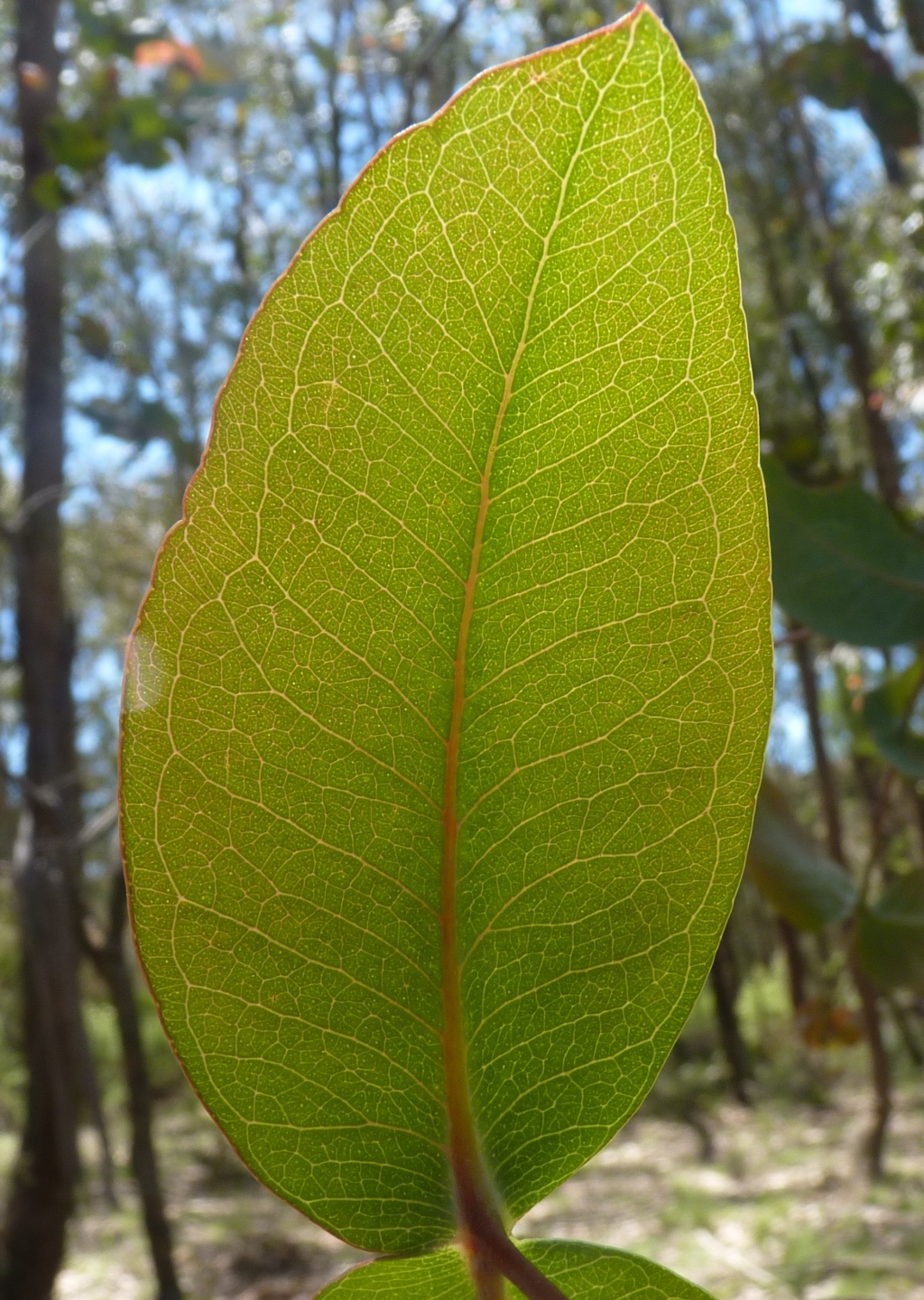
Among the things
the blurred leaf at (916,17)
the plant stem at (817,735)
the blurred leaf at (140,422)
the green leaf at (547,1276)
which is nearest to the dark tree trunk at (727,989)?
the green leaf at (547,1276)

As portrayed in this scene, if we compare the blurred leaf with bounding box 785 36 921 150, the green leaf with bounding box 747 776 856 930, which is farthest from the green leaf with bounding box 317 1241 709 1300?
the blurred leaf with bounding box 785 36 921 150

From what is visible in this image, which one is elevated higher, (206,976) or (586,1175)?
(206,976)

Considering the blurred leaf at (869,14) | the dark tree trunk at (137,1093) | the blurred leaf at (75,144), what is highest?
the blurred leaf at (869,14)

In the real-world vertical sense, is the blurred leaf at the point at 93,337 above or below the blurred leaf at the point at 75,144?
below

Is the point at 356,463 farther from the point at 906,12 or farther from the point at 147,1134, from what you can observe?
the point at 147,1134

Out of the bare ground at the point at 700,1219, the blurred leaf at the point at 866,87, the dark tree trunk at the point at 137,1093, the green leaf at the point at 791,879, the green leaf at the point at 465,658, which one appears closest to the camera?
the green leaf at the point at 465,658

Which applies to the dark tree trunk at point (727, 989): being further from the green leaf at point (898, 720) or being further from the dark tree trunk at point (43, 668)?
the dark tree trunk at point (43, 668)

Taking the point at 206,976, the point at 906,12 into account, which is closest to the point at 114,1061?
the point at 906,12
